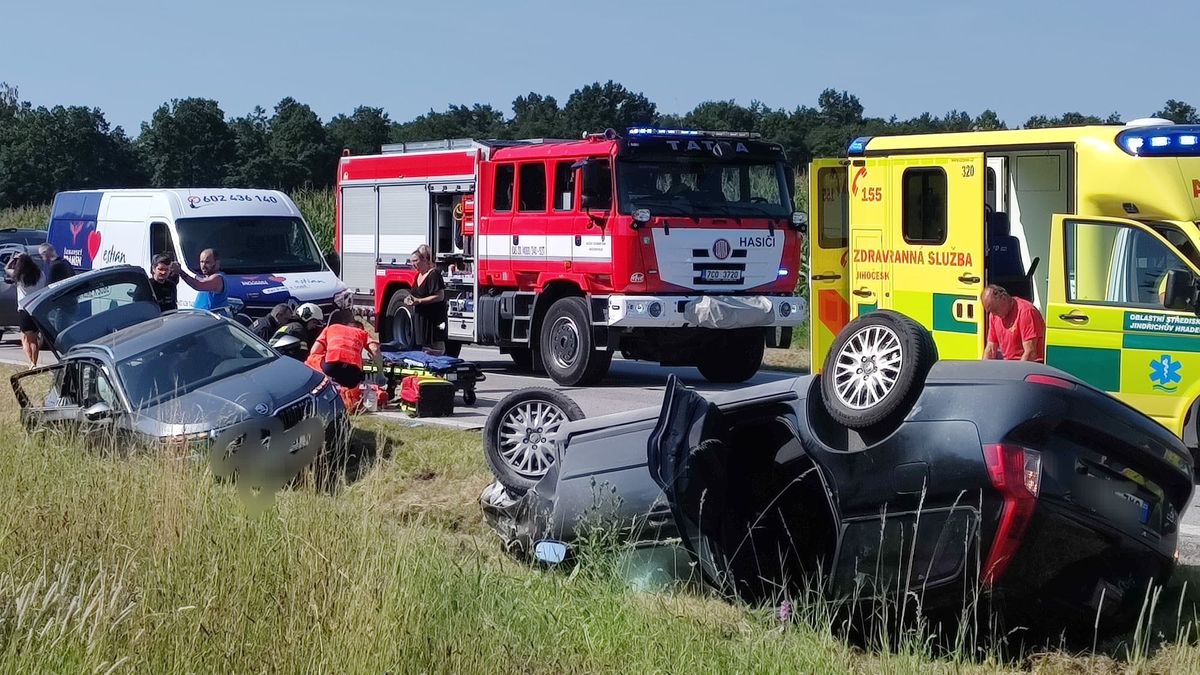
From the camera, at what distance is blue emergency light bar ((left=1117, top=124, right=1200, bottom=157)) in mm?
9922

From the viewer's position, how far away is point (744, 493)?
21.2 feet

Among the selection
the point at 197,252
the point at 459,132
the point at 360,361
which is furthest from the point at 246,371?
the point at 459,132

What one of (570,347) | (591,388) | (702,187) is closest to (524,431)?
(591,388)

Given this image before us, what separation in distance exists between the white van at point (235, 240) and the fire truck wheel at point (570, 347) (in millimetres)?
3304

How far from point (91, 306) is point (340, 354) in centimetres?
214

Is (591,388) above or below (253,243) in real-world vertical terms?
below

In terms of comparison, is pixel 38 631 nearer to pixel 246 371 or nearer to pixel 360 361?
pixel 246 371

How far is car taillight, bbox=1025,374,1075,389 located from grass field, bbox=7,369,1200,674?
106 cm

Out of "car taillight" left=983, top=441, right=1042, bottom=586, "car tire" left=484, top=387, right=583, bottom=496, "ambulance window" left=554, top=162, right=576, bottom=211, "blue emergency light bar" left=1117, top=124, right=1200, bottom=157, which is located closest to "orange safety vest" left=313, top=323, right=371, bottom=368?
"ambulance window" left=554, top=162, right=576, bottom=211

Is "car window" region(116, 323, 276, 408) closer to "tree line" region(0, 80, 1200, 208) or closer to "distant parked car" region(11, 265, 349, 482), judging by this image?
"distant parked car" region(11, 265, 349, 482)

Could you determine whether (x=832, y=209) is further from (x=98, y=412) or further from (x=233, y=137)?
(x=233, y=137)

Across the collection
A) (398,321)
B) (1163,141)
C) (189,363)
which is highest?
(1163,141)

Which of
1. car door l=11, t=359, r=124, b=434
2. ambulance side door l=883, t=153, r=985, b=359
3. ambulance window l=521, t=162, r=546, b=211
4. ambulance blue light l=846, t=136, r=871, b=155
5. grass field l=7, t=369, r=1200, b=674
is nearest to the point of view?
grass field l=7, t=369, r=1200, b=674

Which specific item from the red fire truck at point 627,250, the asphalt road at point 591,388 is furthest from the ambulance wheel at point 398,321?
the asphalt road at point 591,388
